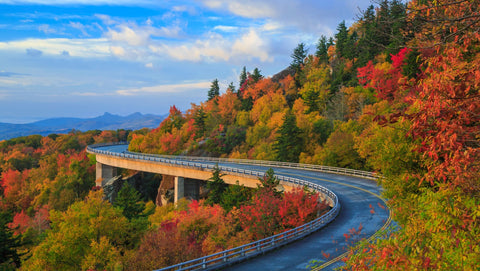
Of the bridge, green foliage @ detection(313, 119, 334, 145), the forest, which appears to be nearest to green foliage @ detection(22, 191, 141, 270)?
the forest

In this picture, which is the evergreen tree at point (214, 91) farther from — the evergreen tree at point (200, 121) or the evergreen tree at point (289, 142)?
the evergreen tree at point (289, 142)

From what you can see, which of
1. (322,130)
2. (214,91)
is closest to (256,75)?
(214,91)

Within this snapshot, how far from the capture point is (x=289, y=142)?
5784 cm

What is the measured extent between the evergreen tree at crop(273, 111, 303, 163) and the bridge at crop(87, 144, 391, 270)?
2.76 metres

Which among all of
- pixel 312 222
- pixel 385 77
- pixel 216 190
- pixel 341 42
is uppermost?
pixel 341 42

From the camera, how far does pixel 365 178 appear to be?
4403 centimetres

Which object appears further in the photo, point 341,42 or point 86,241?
point 341,42

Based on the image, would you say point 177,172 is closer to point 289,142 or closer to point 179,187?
point 179,187

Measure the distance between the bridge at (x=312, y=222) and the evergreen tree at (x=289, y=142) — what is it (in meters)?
2.76

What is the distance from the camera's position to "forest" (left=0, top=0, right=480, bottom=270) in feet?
22.7

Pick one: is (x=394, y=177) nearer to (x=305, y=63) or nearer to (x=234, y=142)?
(x=234, y=142)

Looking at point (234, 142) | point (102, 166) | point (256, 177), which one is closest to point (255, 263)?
point (256, 177)

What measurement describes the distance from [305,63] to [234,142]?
32.8 m

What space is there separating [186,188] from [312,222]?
123ft
